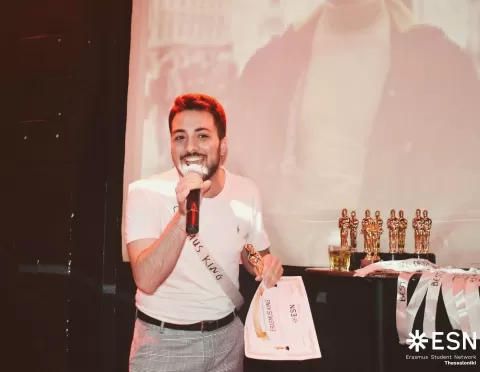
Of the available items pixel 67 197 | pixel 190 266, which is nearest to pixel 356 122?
pixel 190 266

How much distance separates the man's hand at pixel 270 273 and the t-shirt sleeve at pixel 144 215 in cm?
48

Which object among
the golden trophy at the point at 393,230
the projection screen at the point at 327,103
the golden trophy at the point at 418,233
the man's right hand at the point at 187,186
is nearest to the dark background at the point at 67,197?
the projection screen at the point at 327,103

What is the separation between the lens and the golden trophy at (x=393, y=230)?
105 inches

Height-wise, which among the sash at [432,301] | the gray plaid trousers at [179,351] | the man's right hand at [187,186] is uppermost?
the man's right hand at [187,186]

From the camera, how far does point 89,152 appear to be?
3.05 meters

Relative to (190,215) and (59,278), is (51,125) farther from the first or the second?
(190,215)

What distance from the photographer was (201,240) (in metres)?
2.21

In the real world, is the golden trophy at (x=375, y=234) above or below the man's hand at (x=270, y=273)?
above

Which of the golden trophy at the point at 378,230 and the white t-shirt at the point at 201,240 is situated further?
the golden trophy at the point at 378,230

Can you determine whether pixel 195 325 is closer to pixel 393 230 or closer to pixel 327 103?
pixel 393 230

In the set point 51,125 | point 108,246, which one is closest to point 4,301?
point 108,246

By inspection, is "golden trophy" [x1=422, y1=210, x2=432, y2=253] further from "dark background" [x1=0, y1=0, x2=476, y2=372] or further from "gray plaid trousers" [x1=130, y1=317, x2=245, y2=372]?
"gray plaid trousers" [x1=130, y1=317, x2=245, y2=372]

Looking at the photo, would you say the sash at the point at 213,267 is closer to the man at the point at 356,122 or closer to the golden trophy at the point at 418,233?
the man at the point at 356,122

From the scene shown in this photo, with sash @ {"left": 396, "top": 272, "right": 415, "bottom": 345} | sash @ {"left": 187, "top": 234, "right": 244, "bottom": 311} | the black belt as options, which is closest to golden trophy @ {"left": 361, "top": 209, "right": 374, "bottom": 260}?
sash @ {"left": 396, "top": 272, "right": 415, "bottom": 345}
